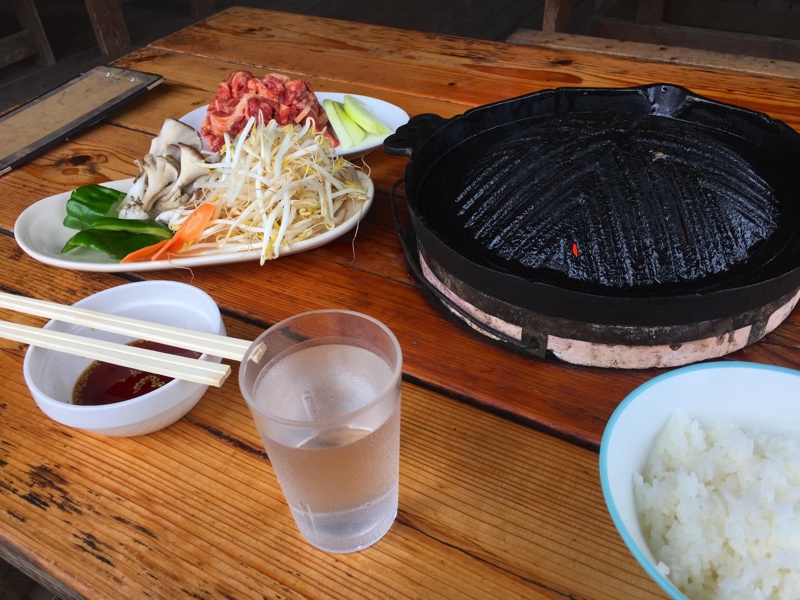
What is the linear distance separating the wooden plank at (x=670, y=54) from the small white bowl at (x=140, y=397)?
224 centimetres

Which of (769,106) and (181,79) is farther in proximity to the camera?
(181,79)

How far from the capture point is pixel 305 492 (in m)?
1.04

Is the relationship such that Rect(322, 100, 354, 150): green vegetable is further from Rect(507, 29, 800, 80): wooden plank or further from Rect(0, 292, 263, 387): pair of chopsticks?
Rect(507, 29, 800, 80): wooden plank

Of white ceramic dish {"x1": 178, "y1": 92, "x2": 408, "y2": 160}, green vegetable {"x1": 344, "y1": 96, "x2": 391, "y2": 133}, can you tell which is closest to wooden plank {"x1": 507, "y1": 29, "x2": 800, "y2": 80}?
white ceramic dish {"x1": 178, "y1": 92, "x2": 408, "y2": 160}

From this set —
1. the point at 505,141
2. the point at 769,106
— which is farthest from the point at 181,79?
the point at 769,106

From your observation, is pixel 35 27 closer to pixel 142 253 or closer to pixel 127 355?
pixel 142 253

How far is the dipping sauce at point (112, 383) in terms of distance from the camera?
1.32 meters

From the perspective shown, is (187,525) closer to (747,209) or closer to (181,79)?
(747,209)

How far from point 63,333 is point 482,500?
873mm

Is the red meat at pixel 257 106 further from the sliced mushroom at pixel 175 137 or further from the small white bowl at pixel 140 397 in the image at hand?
the small white bowl at pixel 140 397

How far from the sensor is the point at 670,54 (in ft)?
9.30

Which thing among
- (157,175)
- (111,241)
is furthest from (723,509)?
(157,175)

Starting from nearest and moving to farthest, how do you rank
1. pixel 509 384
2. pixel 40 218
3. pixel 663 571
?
pixel 663 571 → pixel 509 384 → pixel 40 218

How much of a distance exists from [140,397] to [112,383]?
17cm
